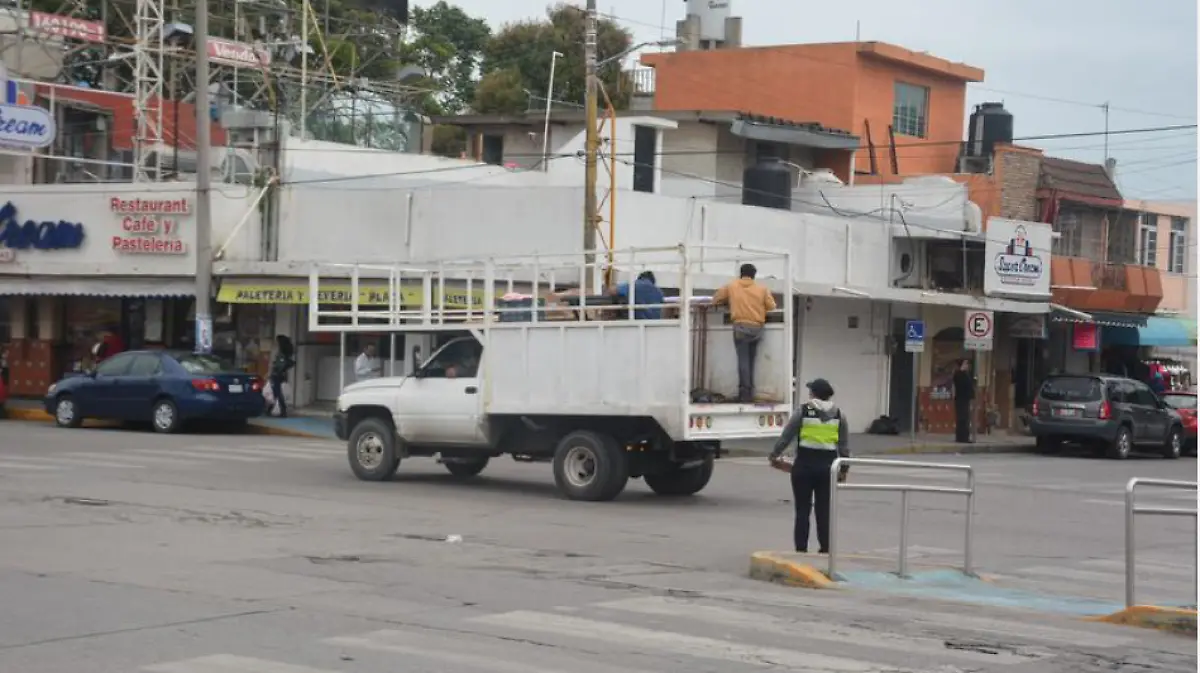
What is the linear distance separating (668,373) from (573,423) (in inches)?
69.3

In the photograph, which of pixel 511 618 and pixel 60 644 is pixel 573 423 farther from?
pixel 60 644

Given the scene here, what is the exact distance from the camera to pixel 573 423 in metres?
19.4

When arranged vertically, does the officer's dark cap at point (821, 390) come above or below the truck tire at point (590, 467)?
above

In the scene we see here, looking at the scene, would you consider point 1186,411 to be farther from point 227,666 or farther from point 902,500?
point 227,666

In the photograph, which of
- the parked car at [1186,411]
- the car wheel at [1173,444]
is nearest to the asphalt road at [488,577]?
the car wheel at [1173,444]

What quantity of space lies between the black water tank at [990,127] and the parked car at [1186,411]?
967cm

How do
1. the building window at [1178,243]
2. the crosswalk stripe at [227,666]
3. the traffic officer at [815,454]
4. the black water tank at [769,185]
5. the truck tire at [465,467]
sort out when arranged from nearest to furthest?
the crosswalk stripe at [227,666] → the traffic officer at [815,454] → the truck tire at [465,467] → the black water tank at [769,185] → the building window at [1178,243]

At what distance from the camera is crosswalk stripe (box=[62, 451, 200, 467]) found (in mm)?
22969

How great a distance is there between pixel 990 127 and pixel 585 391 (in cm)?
3126

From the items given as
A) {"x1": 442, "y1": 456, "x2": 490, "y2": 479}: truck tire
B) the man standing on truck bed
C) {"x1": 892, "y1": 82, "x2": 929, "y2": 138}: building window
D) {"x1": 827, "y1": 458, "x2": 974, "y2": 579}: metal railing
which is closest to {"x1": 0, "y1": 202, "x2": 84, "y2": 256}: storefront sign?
{"x1": 442, "y1": 456, "x2": 490, "y2": 479}: truck tire

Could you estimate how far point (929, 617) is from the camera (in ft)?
36.5

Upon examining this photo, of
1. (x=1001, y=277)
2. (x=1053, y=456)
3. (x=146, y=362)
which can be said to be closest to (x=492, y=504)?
(x=146, y=362)

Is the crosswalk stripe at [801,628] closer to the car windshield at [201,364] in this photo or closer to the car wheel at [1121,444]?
the car windshield at [201,364]

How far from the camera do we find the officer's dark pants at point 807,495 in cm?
1428
